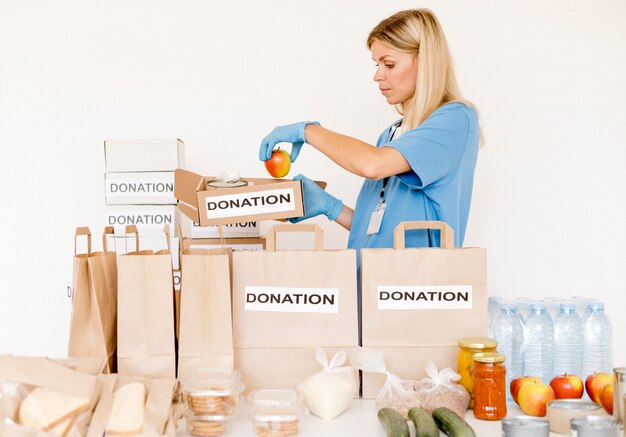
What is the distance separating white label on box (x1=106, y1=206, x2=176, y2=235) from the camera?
7.72 ft

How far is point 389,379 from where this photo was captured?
1.29 metres

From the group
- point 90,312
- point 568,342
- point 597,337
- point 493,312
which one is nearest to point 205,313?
point 90,312

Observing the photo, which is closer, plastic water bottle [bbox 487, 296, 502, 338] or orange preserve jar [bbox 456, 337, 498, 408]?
orange preserve jar [bbox 456, 337, 498, 408]

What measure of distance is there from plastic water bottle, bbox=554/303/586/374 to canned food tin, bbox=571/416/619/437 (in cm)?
48

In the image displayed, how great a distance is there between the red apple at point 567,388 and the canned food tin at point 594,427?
0.28 meters

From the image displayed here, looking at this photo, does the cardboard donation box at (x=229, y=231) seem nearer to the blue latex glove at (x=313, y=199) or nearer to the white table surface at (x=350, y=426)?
the blue latex glove at (x=313, y=199)

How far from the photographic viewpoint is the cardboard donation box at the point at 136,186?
2328 mm

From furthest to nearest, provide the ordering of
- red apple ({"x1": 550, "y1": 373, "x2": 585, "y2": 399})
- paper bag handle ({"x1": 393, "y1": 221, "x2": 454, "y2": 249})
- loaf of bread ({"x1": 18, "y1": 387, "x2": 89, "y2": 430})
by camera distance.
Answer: paper bag handle ({"x1": 393, "y1": 221, "x2": 454, "y2": 249})
red apple ({"x1": 550, "y1": 373, "x2": 585, "y2": 399})
loaf of bread ({"x1": 18, "y1": 387, "x2": 89, "y2": 430})

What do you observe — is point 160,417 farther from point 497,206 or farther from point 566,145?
point 566,145

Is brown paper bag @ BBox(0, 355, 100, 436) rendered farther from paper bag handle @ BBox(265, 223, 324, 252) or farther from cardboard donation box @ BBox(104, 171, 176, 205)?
cardboard donation box @ BBox(104, 171, 176, 205)

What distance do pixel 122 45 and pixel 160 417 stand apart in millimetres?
2289

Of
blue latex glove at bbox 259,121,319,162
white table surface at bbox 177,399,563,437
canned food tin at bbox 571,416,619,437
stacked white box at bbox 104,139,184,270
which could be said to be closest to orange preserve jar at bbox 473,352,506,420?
white table surface at bbox 177,399,563,437

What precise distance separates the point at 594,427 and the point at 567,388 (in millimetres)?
316

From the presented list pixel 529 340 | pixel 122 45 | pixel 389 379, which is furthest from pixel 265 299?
pixel 122 45
